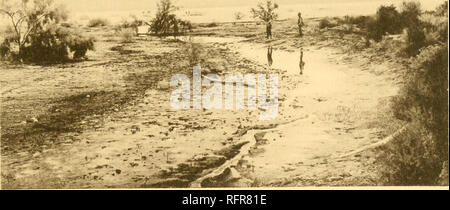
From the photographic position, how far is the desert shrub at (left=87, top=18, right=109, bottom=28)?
3582 millimetres

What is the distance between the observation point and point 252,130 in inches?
134

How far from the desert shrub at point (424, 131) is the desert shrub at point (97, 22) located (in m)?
1.89

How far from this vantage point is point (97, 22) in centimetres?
359

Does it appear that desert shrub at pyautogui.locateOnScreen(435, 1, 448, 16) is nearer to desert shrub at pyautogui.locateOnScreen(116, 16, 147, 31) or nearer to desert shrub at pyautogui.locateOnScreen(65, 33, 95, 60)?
desert shrub at pyautogui.locateOnScreen(116, 16, 147, 31)

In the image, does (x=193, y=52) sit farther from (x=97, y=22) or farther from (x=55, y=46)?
(x=55, y=46)

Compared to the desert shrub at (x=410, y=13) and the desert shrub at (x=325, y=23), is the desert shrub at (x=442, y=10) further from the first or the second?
the desert shrub at (x=325, y=23)

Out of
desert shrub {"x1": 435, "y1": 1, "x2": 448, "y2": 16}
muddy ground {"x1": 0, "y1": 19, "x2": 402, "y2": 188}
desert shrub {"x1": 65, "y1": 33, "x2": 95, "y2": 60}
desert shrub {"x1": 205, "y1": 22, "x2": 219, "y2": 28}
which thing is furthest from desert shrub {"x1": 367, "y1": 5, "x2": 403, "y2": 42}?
desert shrub {"x1": 65, "y1": 33, "x2": 95, "y2": 60}

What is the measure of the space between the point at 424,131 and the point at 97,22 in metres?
2.13

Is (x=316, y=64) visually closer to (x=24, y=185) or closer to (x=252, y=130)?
(x=252, y=130)

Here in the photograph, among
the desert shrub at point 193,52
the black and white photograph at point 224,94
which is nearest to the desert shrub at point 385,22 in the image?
the black and white photograph at point 224,94

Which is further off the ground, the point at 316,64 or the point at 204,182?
the point at 316,64

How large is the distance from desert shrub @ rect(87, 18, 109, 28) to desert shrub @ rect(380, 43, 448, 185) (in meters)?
1.89
